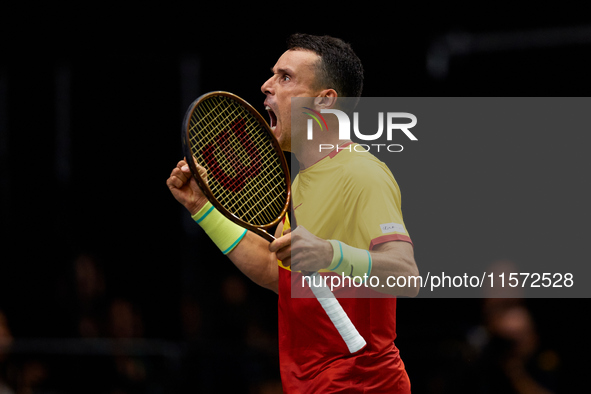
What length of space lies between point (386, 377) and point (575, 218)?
2.56 meters

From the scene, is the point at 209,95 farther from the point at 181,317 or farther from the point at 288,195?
the point at 181,317

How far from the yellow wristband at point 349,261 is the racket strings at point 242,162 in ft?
1.50

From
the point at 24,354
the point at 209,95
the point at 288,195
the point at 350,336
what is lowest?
the point at 24,354

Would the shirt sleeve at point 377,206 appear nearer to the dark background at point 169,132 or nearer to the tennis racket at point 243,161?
the tennis racket at point 243,161

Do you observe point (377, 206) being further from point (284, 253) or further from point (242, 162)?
point (242, 162)

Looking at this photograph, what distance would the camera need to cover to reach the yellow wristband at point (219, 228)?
2275 mm

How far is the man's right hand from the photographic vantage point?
7.17 feet

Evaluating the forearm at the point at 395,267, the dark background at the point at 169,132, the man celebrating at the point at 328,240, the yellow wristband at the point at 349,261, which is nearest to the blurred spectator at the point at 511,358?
the dark background at the point at 169,132

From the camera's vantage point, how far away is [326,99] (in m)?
2.19

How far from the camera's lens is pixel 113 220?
569 cm

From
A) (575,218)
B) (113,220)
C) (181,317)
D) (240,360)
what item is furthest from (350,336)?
(113,220)

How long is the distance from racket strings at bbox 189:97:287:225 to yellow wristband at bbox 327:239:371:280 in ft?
1.50

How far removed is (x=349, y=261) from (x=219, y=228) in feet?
2.09

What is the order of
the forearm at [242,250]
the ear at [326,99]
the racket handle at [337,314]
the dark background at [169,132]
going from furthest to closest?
the dark background at [169,132]
the forearm at [242,250]
the ear at [326,99]
the racket handle at [337,314]
